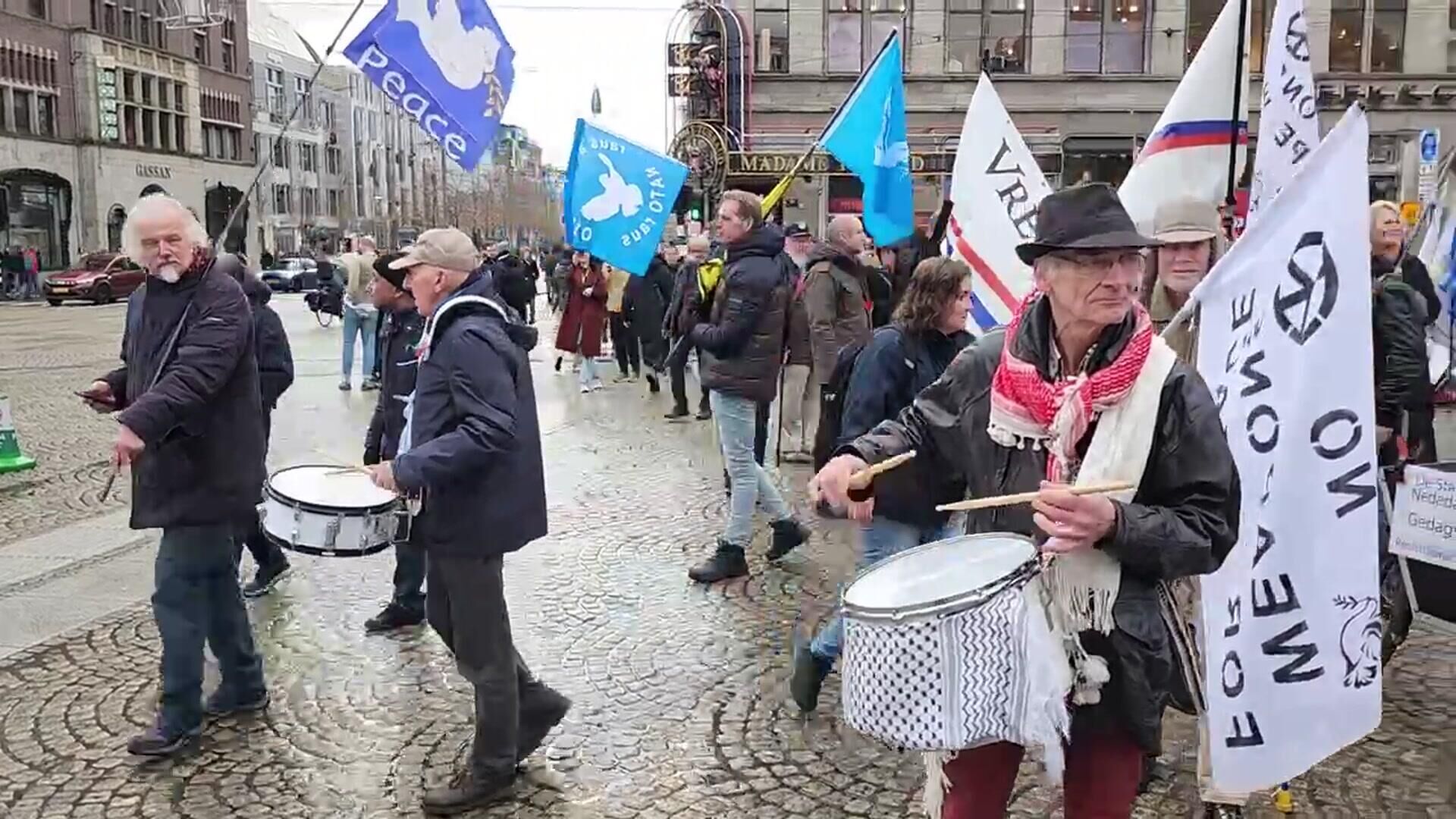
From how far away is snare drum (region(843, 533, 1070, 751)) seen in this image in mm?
2480

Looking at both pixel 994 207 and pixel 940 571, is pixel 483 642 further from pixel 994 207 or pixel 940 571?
pixel 994 207

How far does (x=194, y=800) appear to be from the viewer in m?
4.30

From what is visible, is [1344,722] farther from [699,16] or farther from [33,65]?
[33,65]

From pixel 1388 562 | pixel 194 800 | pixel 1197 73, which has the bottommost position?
pixel 194 800

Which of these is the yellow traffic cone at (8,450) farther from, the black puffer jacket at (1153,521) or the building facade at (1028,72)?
the building facade at (1028,72)

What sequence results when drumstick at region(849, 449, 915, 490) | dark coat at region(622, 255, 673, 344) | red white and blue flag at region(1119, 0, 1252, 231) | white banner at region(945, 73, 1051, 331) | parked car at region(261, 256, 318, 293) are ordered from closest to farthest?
drumstick at region(849, 449, 915, 490)
red white and blue flag at region(1119, 0, 1252, 231)
white banner at region(945, 73, 1051, 331)
dark coat at region(622, 255, 673, 344)
parked car at region(261, 256, 318, 293)

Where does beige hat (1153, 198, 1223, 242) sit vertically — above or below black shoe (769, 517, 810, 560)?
above

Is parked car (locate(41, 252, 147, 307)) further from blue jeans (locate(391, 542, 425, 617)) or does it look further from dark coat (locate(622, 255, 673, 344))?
blue jeans (locate(391, 542, 425, 617))

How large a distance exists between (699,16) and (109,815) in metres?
28.7

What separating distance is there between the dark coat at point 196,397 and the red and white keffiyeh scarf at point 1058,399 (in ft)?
9.82

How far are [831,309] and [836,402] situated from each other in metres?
3.84

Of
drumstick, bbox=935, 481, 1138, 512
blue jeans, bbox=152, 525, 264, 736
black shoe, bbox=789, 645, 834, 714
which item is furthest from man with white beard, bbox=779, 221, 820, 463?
drumstick, bbox=935, 481, 1138, 512

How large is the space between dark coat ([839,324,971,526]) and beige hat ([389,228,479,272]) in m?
1.57

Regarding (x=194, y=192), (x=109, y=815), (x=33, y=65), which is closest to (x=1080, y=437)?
(x=109, y=815)
